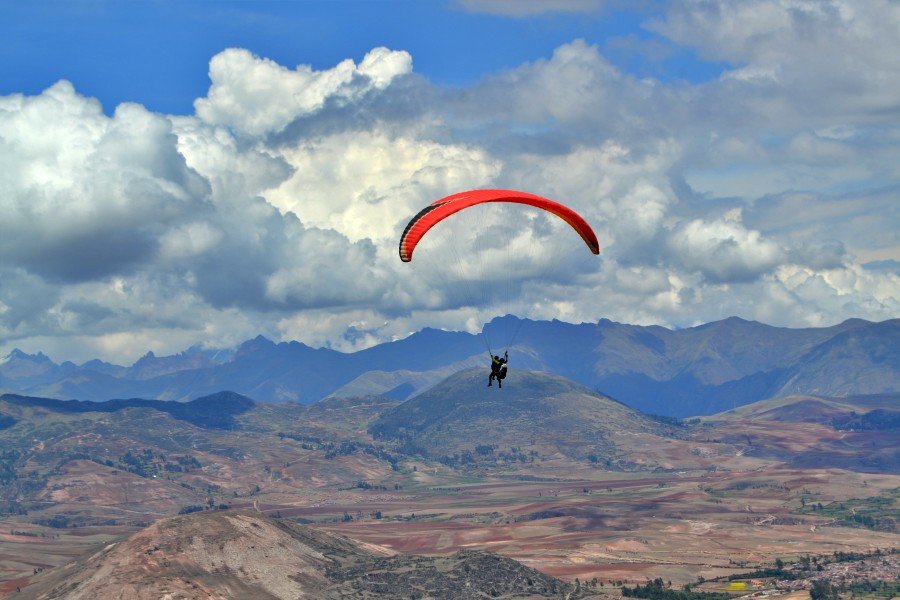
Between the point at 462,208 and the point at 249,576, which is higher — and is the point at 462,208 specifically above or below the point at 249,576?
above

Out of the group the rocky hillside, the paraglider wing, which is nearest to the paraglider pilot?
the paraglider wing

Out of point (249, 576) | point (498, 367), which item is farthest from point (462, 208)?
point (249, 576)

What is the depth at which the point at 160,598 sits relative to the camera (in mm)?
165750

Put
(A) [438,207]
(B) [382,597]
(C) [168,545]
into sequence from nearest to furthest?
(A) [438,207] < (B) [382,597] < (C) [168,545]

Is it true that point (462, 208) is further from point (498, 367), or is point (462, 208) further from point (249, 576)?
point (249, 576)

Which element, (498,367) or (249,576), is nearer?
(498,367)

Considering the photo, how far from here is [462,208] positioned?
9625cm

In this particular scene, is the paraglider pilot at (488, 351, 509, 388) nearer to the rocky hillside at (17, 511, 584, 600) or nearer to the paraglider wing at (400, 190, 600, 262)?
the paraglider wing at (400, 190, 600, 262)

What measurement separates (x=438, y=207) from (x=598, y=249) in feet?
60.6

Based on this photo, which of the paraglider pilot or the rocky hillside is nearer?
the paraglider pilot

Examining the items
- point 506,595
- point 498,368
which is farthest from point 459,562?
point 498,368

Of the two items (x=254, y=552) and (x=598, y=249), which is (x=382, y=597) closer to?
(x=254, y=552)

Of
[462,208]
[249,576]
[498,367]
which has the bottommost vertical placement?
[249,576]

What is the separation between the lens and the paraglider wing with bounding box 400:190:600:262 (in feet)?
309
